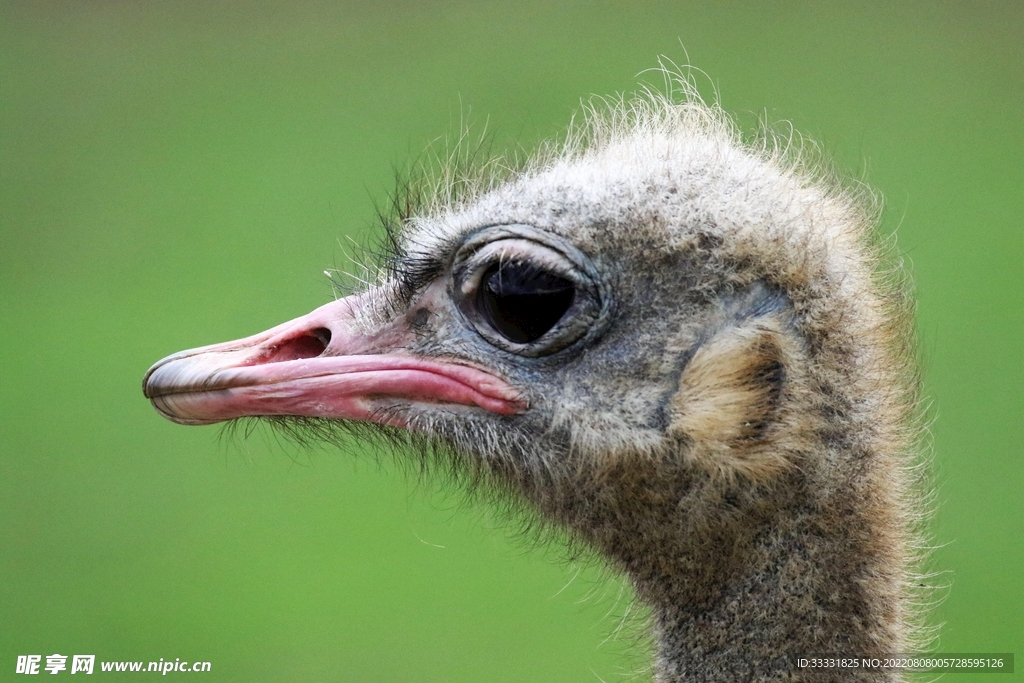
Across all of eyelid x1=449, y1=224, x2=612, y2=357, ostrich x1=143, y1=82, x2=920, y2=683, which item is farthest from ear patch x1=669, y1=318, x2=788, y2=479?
eyelid x1=449, y1=224, x2=612, y2=357

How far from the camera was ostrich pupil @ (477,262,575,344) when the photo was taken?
2.46 m

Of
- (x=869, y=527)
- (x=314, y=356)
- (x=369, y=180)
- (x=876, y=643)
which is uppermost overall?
(x=369, y=180)

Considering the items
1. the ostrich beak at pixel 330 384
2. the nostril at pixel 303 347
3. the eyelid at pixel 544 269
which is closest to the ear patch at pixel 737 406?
the eyelid at pixel 544 269

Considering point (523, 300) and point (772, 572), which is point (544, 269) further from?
point (772, 572)

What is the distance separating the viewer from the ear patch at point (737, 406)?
235cm

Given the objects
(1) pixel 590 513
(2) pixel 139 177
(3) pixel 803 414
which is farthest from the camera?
(2) pixel 139 177

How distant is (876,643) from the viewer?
7.81ft

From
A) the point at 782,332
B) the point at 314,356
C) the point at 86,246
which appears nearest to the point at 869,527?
the point at 782,332

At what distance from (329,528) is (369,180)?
2.98 metres

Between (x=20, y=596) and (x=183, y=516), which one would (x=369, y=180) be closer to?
(x=183, y=516)

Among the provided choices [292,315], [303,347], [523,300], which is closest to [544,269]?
[523,300]

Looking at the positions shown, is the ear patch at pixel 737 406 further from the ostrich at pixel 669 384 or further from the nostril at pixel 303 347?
the nostril at pixel 303 347

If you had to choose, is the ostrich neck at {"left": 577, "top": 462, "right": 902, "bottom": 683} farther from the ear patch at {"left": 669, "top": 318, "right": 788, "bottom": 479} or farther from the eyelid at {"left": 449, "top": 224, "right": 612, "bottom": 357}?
the eyelid at {"left": 449, "top": 224, "right": 612, "bottom": 357}

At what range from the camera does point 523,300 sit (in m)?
2.49
